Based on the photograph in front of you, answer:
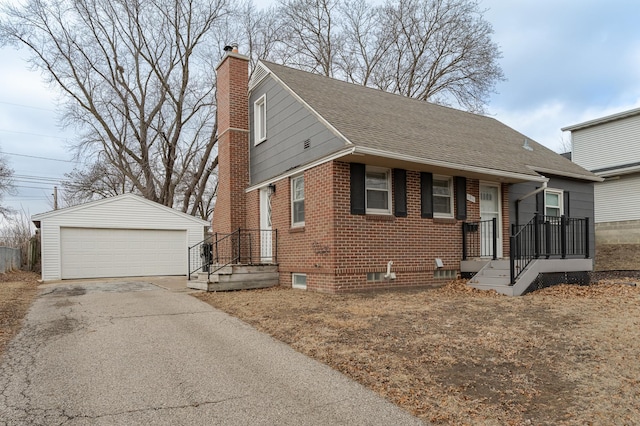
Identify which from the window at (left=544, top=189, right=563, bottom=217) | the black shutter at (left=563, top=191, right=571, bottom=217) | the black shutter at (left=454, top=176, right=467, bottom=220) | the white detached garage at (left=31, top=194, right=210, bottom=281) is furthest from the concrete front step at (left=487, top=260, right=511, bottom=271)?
the white detached garage at (left=31, top=194, right=210, bottom=281)

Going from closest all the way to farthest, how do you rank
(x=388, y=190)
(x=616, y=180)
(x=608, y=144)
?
(x=388, y=190)
(x=616, y=180)
(x=608, y=144)

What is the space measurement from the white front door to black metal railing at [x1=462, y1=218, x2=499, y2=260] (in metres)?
4.90

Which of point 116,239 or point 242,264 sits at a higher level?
point 116,239

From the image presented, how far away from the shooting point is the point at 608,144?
20938 mm

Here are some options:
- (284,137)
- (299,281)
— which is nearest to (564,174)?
(284,137)

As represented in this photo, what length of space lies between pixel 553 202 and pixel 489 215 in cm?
303

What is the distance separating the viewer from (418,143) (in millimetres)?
10633

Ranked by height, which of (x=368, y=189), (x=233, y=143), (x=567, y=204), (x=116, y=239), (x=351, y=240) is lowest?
(x=116, y=239)

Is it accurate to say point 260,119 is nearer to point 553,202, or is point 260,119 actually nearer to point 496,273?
point 496,273

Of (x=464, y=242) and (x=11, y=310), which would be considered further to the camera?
(x=464, y=242)

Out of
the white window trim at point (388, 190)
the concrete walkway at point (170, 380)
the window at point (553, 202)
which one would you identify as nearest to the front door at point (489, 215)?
the window at point (553, 202)

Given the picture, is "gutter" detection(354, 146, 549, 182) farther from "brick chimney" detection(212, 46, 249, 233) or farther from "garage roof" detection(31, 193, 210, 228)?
"garage roof" detection(31, 193, 210, 228)

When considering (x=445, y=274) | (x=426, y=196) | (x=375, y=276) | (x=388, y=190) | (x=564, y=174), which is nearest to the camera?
(x=375, y=276)

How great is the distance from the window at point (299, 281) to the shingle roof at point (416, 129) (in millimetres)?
3491
